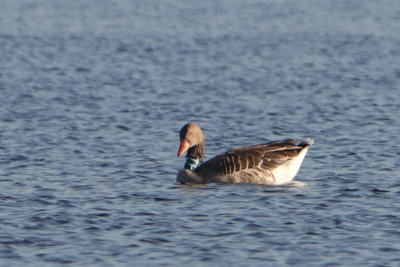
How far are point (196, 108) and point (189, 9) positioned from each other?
26588 millimetres

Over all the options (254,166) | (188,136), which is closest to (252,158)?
(254,166)

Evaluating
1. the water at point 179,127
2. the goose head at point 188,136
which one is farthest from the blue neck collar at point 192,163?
the water at point 179,127

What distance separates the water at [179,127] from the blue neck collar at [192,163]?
0.46m

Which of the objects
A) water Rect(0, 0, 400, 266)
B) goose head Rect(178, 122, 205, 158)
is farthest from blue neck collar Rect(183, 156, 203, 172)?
water Rect(0, 0, 400, 266)

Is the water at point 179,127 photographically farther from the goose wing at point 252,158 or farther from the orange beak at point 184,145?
the orange beak at point 184,145

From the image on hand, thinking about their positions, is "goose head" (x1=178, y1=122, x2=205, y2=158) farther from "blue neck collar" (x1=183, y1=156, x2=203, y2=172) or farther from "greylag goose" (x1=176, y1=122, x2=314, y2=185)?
"greylag goose" (x1=176, y1=122, x2=314, y2=185)

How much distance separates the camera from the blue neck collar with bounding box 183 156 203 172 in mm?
18500

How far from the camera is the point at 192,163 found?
18.6 meters

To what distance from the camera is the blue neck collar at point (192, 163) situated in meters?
18.5

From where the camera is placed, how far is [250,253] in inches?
500

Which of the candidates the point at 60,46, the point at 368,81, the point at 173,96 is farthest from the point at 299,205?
the point at 60,46

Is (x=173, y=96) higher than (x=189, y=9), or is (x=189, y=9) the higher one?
(x=189, y=9)

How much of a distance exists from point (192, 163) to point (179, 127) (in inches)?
194

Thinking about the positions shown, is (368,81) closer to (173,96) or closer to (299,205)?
(173,96)
